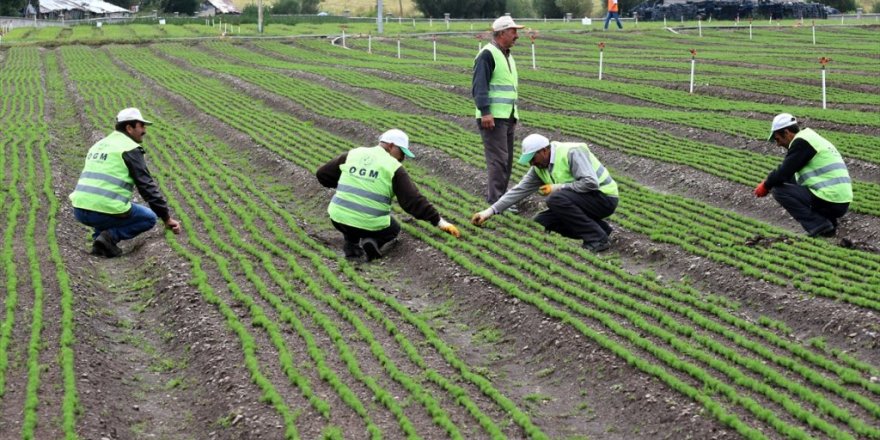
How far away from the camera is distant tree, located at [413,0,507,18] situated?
8831 centimetres

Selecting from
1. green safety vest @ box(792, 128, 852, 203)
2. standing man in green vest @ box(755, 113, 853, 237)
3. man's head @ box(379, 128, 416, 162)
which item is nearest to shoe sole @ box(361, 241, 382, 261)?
man's head @ box(379, 128, 416, 162)

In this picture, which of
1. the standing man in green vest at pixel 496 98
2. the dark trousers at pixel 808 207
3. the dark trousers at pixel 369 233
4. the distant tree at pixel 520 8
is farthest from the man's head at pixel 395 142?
the distant tree at pixel 520 8

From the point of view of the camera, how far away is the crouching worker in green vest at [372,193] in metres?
10.4

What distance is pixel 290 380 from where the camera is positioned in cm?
744

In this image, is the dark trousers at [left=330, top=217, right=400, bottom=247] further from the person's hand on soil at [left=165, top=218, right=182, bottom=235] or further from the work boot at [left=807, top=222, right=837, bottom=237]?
the work boot at [left=807, top=222, right=837, bottom=237]

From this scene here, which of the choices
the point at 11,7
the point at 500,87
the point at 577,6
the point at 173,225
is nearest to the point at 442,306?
the point at 173,225

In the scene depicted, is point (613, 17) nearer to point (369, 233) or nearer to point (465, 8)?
point (465, 8)

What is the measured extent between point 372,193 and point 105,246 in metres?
3.00

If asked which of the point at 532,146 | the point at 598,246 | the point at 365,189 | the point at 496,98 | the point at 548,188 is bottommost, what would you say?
the point at 598,246

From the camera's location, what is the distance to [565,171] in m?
11.0

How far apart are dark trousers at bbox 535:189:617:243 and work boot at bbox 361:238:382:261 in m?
1.86

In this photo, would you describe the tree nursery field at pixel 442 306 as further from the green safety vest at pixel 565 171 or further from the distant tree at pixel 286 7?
the distant tree at pixel 286 7

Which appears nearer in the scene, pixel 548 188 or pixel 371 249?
pixel 371 249

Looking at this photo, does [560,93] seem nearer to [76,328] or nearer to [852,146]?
[852,146]
